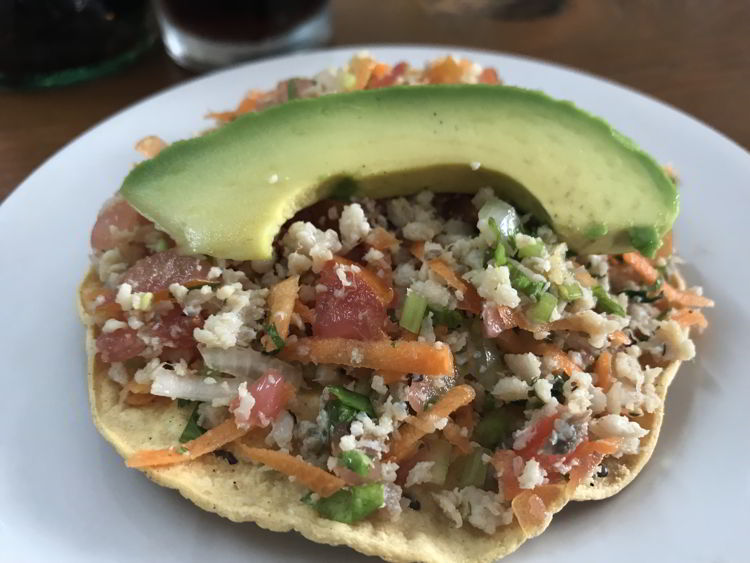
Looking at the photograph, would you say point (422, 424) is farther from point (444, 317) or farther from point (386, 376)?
point (444, 317)

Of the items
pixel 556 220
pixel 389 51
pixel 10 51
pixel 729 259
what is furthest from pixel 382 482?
pixel 10 51

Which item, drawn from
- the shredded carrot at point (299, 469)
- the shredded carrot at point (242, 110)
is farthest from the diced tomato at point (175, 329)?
the shredded carrot at point (242, 110)

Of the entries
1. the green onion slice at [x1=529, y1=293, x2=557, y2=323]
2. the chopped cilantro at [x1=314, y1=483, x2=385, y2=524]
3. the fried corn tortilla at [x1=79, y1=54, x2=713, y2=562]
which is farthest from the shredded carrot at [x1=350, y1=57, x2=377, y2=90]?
the chopped cilantro at [x1=314, y1=483, x2=385, y2=524]

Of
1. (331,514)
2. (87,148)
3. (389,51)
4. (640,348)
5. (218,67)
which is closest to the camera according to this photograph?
(331,514)

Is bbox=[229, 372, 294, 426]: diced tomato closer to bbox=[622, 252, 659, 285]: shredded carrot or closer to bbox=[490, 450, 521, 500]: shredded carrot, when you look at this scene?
bbox=[490, 450, 521, 500]: shredded carrot

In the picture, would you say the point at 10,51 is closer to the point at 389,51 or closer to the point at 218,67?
the point at 218,67

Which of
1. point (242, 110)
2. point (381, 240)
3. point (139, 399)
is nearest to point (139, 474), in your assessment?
point (139, 399)

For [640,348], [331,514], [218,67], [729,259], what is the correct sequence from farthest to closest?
[218,67] < [729,259] < [640,348] < [331,514]
